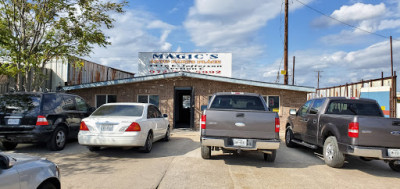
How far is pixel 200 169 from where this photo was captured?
6.00 m

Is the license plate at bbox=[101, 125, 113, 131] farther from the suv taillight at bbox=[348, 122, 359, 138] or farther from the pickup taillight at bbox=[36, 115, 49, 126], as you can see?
the suv taillight at bbox=[348, 122, 359, 138]

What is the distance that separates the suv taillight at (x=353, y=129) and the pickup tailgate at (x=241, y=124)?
1579mm

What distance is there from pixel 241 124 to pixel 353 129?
2.44 metres

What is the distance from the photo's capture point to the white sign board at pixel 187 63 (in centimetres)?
1705

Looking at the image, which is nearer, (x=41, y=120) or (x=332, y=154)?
(x=332, y=154)

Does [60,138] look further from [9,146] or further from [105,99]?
[105,99]

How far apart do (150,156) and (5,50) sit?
7.54 meters

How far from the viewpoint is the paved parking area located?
16.4ft

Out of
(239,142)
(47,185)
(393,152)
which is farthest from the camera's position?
(239,142)

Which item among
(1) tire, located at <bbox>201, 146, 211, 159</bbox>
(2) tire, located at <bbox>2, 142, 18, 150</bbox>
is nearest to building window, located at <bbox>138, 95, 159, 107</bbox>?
(2) tire, located at <bbox>2, 142, 18, 150</bbox>

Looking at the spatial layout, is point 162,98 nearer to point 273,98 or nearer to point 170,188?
point 273,98

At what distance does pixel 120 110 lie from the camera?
7891 mm

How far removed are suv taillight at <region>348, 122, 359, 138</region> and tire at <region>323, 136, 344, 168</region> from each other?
0.59 m

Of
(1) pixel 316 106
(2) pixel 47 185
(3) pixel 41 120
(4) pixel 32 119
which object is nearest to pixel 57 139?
(3) pixel 41 120
